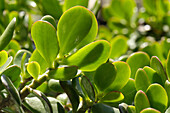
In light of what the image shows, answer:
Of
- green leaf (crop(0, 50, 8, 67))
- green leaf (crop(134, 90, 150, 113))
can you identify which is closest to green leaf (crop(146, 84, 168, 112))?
green leaf (crop(134, 90, 150, 113))

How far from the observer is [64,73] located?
0.45 m

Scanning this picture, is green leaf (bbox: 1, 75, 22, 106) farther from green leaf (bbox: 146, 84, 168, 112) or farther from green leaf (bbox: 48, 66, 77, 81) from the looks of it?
green leaf (bbox: 146, 84, 168, 112)

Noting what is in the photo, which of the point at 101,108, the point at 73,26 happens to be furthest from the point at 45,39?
the point at 101,108

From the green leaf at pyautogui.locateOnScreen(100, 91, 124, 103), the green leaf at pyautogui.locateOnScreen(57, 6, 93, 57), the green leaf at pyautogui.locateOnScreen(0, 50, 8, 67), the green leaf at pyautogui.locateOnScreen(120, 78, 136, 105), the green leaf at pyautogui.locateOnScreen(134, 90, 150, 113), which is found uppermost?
the green leaf at pyautogui.locateOnScreen(57, 6, 93, 57)

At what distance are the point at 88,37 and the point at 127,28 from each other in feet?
2.67

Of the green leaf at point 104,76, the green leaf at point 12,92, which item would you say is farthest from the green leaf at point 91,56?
the green leaf at point 12,92

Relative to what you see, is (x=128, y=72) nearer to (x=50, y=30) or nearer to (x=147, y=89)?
(x=147, y=89)

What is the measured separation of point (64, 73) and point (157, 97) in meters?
0.17

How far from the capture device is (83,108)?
1.66 feet

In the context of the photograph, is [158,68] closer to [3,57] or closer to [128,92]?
[128,92]

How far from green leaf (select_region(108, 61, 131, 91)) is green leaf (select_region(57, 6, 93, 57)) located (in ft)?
0.28

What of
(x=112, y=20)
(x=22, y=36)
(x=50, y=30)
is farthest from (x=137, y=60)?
(x=112, y=20)

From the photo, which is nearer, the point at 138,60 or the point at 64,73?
the point at 64,73

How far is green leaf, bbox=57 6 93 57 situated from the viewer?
44cm
